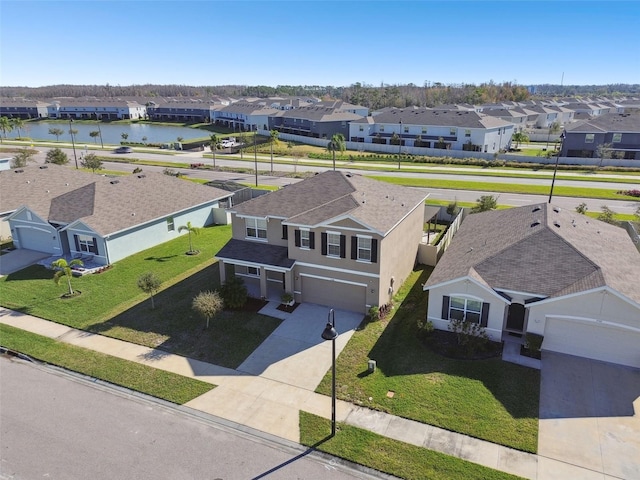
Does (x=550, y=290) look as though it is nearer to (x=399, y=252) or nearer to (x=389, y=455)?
(x=399, y=252)

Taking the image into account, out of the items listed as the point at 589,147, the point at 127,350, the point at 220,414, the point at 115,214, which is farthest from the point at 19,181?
the point at 589,147

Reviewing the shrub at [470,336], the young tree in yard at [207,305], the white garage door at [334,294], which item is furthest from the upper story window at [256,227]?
the shrub at [470,336]

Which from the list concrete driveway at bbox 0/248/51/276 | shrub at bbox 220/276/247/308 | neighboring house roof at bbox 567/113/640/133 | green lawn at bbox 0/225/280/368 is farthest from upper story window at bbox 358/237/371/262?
neighboring house roof at bbox 567/113/640/133

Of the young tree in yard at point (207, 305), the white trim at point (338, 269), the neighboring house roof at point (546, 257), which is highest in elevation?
the neighboring house roof at point (546, 257)

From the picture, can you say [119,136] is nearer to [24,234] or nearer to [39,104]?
[39,104]

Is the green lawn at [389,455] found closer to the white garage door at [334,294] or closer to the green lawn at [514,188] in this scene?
the white garage door at [334,294]

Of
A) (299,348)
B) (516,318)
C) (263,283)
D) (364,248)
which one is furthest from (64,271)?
(516,318)

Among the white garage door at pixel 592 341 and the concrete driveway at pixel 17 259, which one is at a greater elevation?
the white garage door at pixel 592 341
